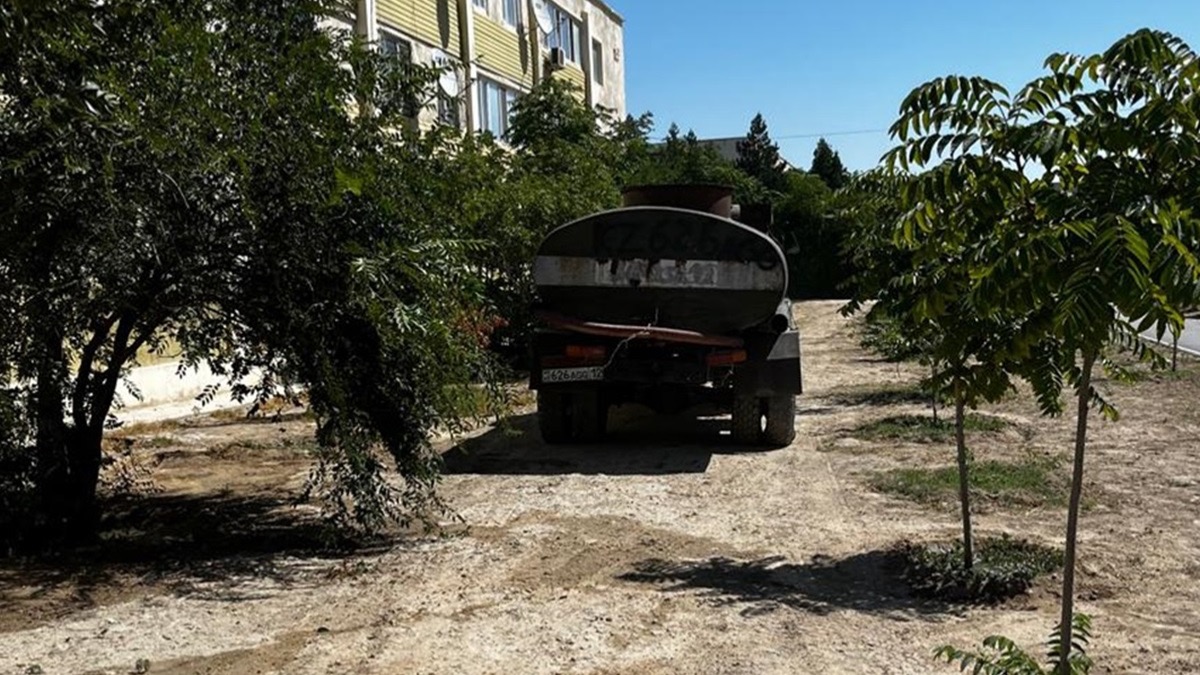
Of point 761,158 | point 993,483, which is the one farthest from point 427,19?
point 761,158

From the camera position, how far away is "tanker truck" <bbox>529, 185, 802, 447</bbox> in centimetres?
1009

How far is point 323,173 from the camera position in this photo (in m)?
6.29

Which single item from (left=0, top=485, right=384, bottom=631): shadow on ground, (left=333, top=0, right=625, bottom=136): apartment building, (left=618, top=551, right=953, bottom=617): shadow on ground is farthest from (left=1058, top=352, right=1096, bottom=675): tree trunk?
(left=333, top=0, right=625, bottom=136): apartment building

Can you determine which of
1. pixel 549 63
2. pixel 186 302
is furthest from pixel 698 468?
pixel 549 63

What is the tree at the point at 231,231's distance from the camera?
5641mm

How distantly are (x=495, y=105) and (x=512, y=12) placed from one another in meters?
2.87

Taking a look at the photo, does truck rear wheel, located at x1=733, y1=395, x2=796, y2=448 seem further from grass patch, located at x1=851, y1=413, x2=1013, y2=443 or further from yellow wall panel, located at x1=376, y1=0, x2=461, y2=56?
yellow wall panel, located at x1=376, y1=0, x2=461, y2=56

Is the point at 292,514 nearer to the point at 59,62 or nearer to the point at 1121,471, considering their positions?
the point at 59,62

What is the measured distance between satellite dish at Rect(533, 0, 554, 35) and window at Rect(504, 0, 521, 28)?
720 millimetres

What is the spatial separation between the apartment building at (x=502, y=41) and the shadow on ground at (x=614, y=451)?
22.4ft

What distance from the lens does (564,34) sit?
34.3 metres

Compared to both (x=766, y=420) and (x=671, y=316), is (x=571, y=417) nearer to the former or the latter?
(x=671, y=316)

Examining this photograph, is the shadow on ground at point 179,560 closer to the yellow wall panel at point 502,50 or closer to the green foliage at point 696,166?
the yellow wall panel at point 502,50

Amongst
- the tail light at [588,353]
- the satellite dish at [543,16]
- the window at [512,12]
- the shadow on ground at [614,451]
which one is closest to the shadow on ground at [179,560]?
the shadow on ground at [614,451]
